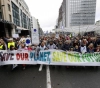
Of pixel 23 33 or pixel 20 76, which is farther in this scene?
pixel 23 33

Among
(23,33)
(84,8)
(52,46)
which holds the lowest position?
(52,46)

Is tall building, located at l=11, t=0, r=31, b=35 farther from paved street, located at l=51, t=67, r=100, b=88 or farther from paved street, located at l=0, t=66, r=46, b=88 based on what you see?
paved street, located at l=51, t=67, r=100, b=88

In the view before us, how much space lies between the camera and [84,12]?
114 meters

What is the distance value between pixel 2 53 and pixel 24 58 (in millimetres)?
1315

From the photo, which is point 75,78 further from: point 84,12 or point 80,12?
point 84,12

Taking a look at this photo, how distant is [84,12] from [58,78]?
386 feet

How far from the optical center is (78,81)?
5.06m

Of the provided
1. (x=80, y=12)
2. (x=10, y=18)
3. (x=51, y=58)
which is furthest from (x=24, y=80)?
(x=80, y=12)

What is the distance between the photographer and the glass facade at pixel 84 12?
362ft

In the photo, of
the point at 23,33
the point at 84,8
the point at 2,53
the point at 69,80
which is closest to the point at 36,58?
the point at 2,53

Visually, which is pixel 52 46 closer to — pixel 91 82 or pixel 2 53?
pixel 2 53

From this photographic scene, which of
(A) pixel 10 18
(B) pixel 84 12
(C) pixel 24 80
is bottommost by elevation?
(C) pixel 24 80

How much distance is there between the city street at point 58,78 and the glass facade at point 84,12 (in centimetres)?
10672

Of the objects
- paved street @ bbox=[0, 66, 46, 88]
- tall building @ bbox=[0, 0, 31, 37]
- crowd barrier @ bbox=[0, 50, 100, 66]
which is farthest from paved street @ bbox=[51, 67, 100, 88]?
tall building @ bbox=[0, 0, 31, 37]
